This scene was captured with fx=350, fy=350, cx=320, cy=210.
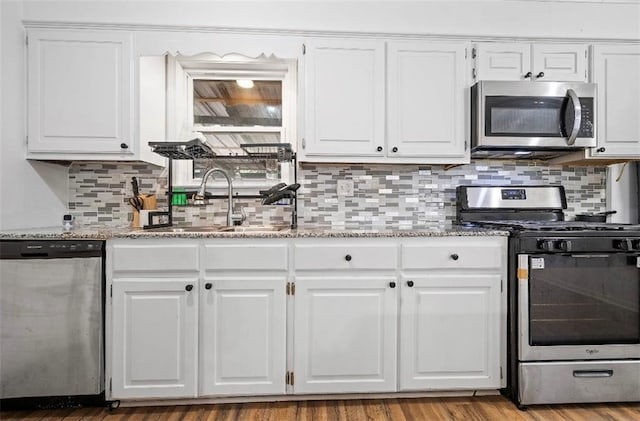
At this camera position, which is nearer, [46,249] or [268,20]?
[46,249]

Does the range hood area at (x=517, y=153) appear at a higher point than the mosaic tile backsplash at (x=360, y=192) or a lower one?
higher

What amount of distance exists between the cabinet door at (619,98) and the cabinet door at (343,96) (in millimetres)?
1387

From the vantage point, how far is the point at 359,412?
1.81 meters

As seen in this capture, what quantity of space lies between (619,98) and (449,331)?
183 cm

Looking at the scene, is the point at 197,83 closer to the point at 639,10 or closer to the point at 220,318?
the point at 220,318

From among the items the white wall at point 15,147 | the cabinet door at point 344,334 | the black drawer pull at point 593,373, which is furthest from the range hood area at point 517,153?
the white wall at point 15,147

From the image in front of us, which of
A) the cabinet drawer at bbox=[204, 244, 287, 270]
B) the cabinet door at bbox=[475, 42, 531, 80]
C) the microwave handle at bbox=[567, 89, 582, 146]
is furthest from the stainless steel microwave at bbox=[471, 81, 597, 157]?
the cabinet drawer at bbox=[204, 244, 287, 270]

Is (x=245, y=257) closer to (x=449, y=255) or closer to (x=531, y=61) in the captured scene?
(x=449, y=255)

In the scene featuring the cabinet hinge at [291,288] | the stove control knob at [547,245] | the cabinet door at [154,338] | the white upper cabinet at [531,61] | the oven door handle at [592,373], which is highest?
the white upper cabinet at [531,61]

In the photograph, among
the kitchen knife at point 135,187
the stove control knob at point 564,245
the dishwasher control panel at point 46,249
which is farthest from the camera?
the kitchen knife at point 135,187

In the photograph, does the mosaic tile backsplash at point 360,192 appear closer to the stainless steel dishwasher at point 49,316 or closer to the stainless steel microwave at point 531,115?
the stainless steel microwave at point 531,115

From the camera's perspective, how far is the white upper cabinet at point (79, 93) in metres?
2.04

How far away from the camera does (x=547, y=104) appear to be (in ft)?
7.00

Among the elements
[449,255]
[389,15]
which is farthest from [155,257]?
[389,15]
